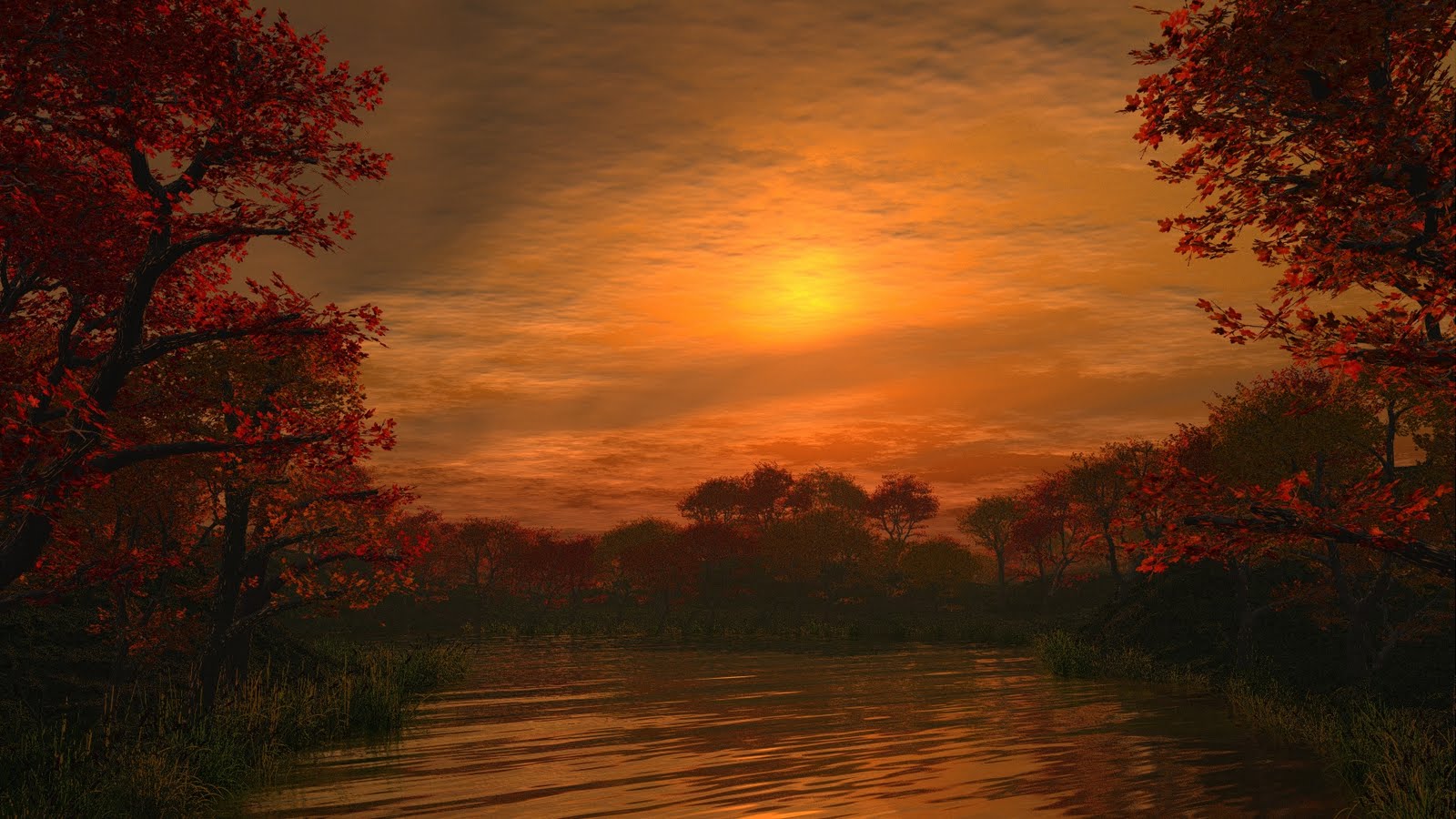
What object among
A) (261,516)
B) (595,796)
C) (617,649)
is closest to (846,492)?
(617,649)

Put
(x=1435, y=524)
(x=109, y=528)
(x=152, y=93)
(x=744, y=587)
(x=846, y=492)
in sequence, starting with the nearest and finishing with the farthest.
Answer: (x=152, y=93)
(x=109, y=528)
(x=1435, y=524)
(x=744, y=587)
(x=846, y=492)

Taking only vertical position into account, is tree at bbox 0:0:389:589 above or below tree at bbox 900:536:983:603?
above

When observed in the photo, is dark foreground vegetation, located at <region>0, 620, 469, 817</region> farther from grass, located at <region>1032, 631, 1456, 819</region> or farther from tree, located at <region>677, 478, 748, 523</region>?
tree, located at <region>677, 478, 748, 523</region>

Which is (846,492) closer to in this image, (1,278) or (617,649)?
(617,649)

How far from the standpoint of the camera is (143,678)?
85.5 feet

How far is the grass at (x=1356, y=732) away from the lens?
1221cm

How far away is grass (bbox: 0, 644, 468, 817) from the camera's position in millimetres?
13234

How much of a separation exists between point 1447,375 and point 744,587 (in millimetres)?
89746

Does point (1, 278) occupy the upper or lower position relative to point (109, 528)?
upper

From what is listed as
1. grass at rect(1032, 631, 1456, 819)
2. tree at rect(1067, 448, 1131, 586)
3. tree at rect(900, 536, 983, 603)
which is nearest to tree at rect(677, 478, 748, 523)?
tree at rect(900, 536, 983, 603)

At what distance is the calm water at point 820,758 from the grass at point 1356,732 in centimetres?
67

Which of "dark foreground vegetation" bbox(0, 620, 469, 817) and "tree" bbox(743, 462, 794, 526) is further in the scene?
"tree" bbox(743, 462, 794, 526)

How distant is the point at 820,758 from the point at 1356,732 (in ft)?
30.5

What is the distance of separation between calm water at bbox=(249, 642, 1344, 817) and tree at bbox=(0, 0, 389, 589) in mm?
6487
